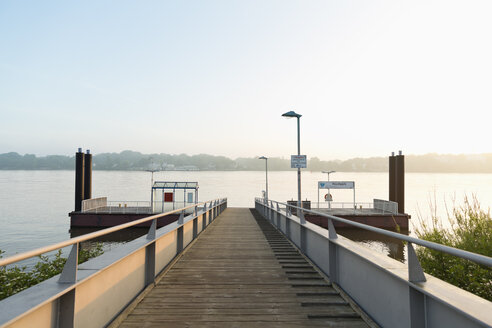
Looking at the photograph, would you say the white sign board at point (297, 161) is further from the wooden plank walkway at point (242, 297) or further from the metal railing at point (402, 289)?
the metal railing at point (402, 289)

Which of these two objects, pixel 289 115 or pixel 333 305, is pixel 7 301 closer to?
pixel 333 305

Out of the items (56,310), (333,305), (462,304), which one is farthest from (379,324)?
(56,310)

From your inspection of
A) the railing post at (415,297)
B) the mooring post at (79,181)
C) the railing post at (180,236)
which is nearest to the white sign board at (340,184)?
the mooring post at (79,181)

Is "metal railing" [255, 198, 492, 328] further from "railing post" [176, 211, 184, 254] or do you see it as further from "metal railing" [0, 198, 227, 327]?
"railing post" [176, 211, 184, 254]

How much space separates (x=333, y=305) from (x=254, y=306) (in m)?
1.17

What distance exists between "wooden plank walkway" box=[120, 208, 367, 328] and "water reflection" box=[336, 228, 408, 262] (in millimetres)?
18021

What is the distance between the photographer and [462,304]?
2.42 metres

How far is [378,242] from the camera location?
26969 mm

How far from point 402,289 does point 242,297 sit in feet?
8.26

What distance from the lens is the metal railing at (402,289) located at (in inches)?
94.1

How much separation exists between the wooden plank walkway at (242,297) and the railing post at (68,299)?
117 centimetres

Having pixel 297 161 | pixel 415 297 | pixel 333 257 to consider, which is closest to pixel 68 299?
pixel 415 297

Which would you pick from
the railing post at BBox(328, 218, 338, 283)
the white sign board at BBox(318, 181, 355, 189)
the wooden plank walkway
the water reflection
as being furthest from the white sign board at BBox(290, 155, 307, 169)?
the white sign board at BBox(318, 181, 355, 189)

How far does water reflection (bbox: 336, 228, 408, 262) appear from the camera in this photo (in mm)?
23516
